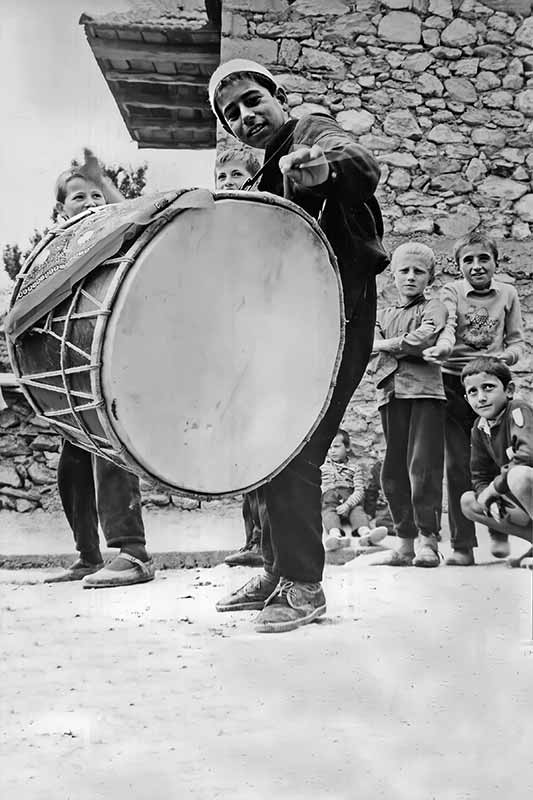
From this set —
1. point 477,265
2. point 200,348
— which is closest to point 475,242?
point 477,265

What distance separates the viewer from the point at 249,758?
2125 mm

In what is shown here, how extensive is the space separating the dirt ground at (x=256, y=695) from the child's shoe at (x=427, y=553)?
100mm

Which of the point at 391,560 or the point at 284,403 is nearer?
the point at 284,403

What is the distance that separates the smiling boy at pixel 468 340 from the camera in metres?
2.66

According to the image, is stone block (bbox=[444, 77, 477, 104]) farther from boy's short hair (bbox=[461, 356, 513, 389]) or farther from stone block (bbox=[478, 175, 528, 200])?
boy's short hair (bbox=[461, 356, 513, 389])

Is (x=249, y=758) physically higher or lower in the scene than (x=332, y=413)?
lower

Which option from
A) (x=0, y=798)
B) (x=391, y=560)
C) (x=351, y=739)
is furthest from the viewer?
(x=391, y=560)

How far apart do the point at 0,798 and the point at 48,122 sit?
1.66 meters

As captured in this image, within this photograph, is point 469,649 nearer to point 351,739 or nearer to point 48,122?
point 351,739

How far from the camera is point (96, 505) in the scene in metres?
2.39

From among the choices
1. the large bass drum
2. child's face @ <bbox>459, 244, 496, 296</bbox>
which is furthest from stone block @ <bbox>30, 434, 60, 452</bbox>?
child's face @ <bbox>459, 244, 496, 296</bbox>

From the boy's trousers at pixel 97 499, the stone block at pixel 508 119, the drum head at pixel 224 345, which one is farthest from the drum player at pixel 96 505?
the stone block at pixel 508 119

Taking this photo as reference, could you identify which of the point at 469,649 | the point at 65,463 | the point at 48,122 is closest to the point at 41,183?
the point at 48,122

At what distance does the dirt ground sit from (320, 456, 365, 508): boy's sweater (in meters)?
0.19
